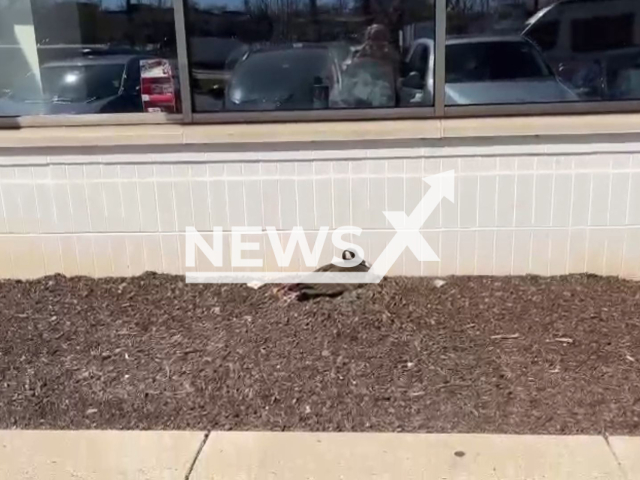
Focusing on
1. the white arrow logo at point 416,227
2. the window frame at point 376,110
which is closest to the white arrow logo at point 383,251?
the white arrow logo at point 416,227

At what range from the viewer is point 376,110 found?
5230 millimetres

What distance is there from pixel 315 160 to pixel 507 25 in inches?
61.9

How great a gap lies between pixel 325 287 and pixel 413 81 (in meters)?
1.53

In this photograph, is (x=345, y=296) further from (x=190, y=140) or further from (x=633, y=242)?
(x=633, y=242)

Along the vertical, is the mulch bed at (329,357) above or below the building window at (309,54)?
below

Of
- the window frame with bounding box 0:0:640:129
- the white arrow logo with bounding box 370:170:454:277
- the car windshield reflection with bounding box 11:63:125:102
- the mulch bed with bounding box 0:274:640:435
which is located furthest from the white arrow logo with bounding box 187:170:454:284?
the car windshield reflection with bounding box 11:63:125:102

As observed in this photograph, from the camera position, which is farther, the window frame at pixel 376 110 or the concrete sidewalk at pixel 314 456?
the window frame at pixel 376 110

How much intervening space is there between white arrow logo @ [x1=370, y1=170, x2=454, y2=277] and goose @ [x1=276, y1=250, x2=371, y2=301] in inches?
5.6

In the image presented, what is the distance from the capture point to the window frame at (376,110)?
16.8 feet

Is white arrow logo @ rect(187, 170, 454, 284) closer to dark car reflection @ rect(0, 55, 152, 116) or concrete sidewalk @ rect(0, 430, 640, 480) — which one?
dark car reflection @ rect(0, 55, 152, 116)

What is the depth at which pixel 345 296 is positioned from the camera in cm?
504

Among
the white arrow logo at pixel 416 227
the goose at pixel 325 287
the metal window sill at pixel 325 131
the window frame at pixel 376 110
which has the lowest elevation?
the goose at pixel 325 287

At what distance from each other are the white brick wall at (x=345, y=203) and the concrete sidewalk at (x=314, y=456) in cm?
190

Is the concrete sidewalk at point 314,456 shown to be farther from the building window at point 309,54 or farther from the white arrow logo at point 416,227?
the building window at point 309,54
